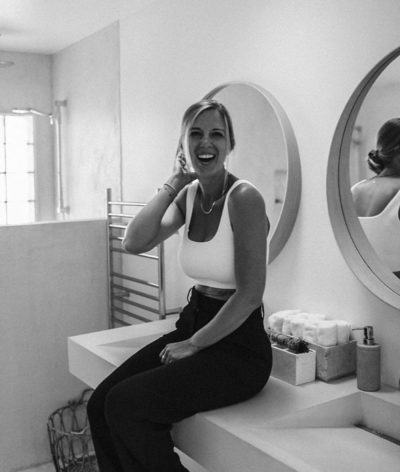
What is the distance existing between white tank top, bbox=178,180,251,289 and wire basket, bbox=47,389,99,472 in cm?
155

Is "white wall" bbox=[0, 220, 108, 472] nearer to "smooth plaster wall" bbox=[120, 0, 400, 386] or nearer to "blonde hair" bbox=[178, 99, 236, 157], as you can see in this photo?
"smooth plaster wall" bbox=[120, 0, 400, 386]

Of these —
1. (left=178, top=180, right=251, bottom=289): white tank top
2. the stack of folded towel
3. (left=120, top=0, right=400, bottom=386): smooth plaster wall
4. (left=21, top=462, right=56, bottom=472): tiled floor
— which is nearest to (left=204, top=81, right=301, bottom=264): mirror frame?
(left=120, top=0, right=400, bottom=386): smooth plaster wall

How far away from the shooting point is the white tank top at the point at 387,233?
1.76m

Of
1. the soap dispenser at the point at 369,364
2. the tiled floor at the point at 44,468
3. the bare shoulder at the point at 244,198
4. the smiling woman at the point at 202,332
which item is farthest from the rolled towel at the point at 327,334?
the tiled floor at the point at 44,468

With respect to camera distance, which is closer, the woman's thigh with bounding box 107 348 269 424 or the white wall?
the woman's thigh with bounding box 107 348 269 424

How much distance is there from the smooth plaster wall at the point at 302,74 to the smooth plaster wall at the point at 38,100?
1.50 m

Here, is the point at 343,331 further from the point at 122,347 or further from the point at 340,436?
the point at 122,347

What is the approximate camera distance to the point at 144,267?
10.3 feet

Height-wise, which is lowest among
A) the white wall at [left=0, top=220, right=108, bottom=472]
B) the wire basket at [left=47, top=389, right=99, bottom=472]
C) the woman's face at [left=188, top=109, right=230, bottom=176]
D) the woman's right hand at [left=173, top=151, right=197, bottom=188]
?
the wire basket at [left=47, top=389, right=99, bottom=472]

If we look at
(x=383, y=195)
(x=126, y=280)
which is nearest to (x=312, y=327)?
(x=383, y=195)

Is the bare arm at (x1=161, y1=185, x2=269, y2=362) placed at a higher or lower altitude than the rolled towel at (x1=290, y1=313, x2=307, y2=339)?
higher

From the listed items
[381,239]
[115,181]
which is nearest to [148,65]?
[115,181]

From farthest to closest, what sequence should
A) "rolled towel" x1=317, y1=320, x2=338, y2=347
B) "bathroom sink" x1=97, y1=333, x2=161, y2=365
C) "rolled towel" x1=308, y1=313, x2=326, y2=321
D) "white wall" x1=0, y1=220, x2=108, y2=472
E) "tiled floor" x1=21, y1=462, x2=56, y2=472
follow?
"tiled floor" x1=21, y1=462, x2=56, y2=472 → "white wall" x1=0, y1=220, x2=108, y2=472 → "bathroom sink" x1=97, y1=333, x2=161, y2=365 → "rolled towel" x1=308, y1=313, x2=326, y2=321 → "rolled towel" x1=317, y1=320, x2=338, y2=347

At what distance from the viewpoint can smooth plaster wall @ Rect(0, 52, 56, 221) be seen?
401 centimetres
